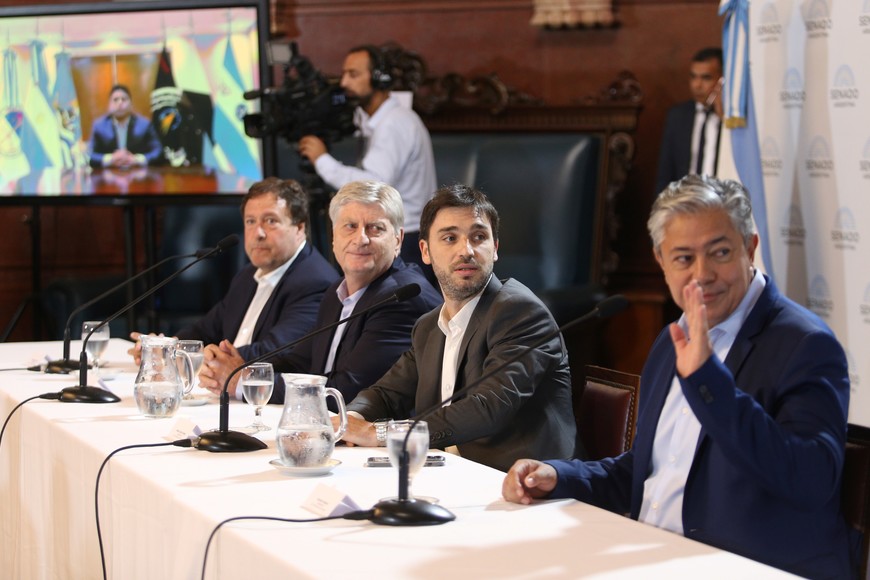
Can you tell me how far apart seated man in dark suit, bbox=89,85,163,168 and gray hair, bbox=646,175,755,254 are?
12.3 ft

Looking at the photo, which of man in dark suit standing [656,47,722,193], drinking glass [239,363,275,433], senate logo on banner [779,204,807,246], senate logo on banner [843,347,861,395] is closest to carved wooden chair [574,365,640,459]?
drinking glass [239,363,275,433]

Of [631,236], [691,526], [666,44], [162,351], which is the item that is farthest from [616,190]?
[691,526]

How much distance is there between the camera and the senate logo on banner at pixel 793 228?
145 inches

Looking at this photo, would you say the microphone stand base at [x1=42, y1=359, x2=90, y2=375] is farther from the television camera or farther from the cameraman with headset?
the television camera

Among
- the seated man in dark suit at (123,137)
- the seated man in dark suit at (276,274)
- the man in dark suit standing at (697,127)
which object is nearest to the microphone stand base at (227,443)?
the seated man in dark suit at (276,274)

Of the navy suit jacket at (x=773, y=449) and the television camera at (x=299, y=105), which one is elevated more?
the television camera at (x=299, y=105)

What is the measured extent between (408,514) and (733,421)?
0.48 m

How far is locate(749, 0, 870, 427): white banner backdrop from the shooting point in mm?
3467

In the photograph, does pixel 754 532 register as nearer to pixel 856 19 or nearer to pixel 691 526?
pixel 691 526

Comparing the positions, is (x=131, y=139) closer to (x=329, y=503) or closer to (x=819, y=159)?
(x=819, y=159)

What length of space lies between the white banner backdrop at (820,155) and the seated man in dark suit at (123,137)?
109 inches

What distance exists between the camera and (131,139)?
17.6ft

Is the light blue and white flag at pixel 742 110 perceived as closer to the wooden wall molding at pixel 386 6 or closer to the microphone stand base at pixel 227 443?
the wooden wall molding at pixel 386 6

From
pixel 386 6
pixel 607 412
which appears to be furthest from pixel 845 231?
pixel 386 6
